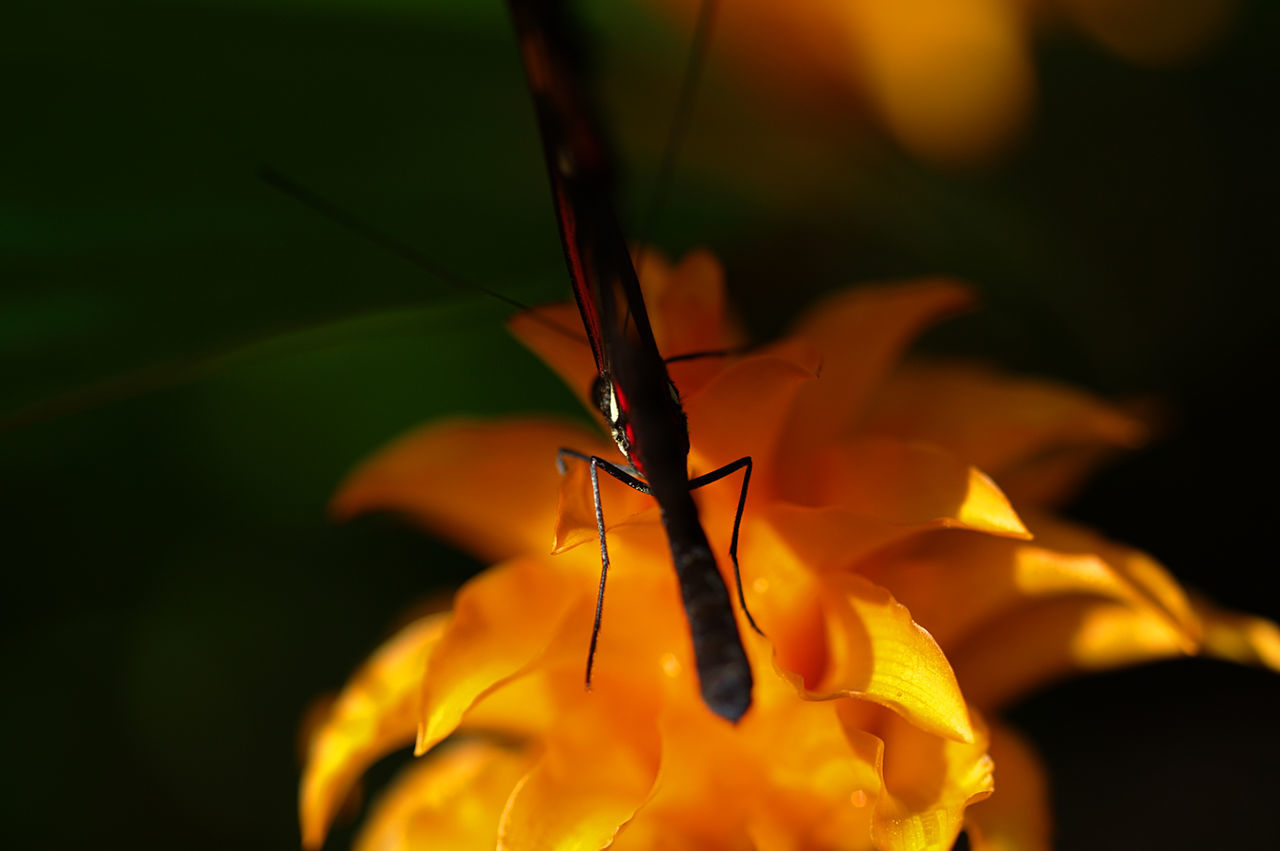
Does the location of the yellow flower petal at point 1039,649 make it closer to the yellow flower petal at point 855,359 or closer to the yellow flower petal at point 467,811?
the yellow flower petal at point 855,359

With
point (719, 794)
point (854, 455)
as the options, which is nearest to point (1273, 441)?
point (854, 455)

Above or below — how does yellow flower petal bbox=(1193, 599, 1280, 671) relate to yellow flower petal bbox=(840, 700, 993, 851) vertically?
above

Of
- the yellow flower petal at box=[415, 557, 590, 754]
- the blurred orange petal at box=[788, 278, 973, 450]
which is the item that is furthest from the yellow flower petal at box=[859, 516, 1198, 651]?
the yellow flower petal at box=[415, 557, 590, 754]

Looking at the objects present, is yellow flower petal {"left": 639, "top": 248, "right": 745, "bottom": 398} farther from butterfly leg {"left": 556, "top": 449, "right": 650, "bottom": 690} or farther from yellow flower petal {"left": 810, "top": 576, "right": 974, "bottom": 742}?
yellow flower petal {"left": 810, "top": 576, "right": 974, "bottom": 742}

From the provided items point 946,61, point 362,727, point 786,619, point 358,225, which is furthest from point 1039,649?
point 946,61

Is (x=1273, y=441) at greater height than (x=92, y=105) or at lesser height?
lesser

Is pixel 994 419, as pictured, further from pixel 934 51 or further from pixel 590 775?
pixel 934 51

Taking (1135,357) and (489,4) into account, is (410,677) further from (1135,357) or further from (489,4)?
(1135,357)
